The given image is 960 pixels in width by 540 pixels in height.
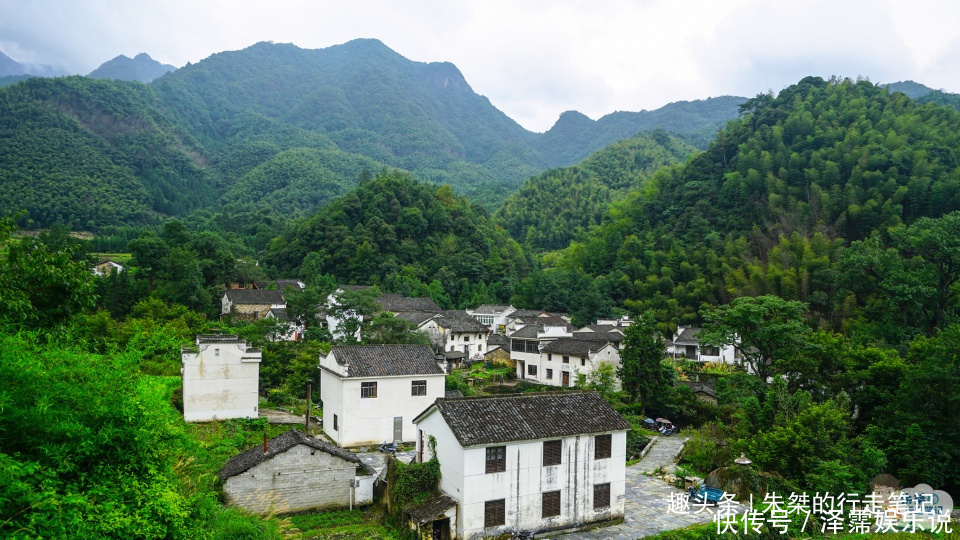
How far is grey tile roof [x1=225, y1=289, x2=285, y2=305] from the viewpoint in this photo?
4202 centimetres

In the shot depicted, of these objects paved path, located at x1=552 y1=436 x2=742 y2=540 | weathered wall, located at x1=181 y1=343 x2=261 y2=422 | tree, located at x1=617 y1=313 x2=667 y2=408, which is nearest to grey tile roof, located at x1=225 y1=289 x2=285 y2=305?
weathered wall, located at x1=181 y1=343 x2=261 y2=422

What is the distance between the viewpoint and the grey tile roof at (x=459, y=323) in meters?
40.8

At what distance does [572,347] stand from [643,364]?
23.1 ft

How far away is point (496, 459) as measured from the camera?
45.3 feet

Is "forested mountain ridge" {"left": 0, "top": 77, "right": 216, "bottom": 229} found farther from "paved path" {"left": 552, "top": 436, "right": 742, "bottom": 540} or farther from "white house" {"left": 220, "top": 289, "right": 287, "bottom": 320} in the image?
"paved path" {"left": 552, "top": 436, "right": 742, "bottom": 540}

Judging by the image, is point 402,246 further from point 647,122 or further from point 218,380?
point 647,122

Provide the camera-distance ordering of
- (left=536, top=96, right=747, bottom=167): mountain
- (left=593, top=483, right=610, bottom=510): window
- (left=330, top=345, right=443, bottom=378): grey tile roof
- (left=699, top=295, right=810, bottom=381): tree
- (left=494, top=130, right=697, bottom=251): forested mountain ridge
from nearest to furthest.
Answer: (left=593, top=483, right=610, bottom=510): window
(left=330, top=345, right=443, bottom=378): grey tile roof
(left=699, top=295, right=810, bottom=381): tree
(left=494, top=130, right=697, bottom=251): forested mountain ridge
(left=536, top=96, right=747, bottom=167): mountain

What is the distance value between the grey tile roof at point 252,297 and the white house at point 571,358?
807 inches

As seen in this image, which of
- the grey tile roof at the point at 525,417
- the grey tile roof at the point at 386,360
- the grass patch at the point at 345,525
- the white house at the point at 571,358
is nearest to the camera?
the grass patch at the point at 345,525

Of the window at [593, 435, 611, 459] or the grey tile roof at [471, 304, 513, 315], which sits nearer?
the window at [593, 435, 611, 459]

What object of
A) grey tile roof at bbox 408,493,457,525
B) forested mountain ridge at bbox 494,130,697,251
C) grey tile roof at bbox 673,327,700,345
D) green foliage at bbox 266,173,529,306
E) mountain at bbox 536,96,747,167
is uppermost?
mountain at bbox 536,96,747,167

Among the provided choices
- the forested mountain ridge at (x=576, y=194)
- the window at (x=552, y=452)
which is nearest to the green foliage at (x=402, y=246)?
the forested mountain ridge at (x=576, y=194)

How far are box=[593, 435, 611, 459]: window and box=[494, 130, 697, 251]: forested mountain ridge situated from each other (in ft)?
199

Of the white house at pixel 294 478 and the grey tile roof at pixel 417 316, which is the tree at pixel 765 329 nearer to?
the white house at pixel 294 478
